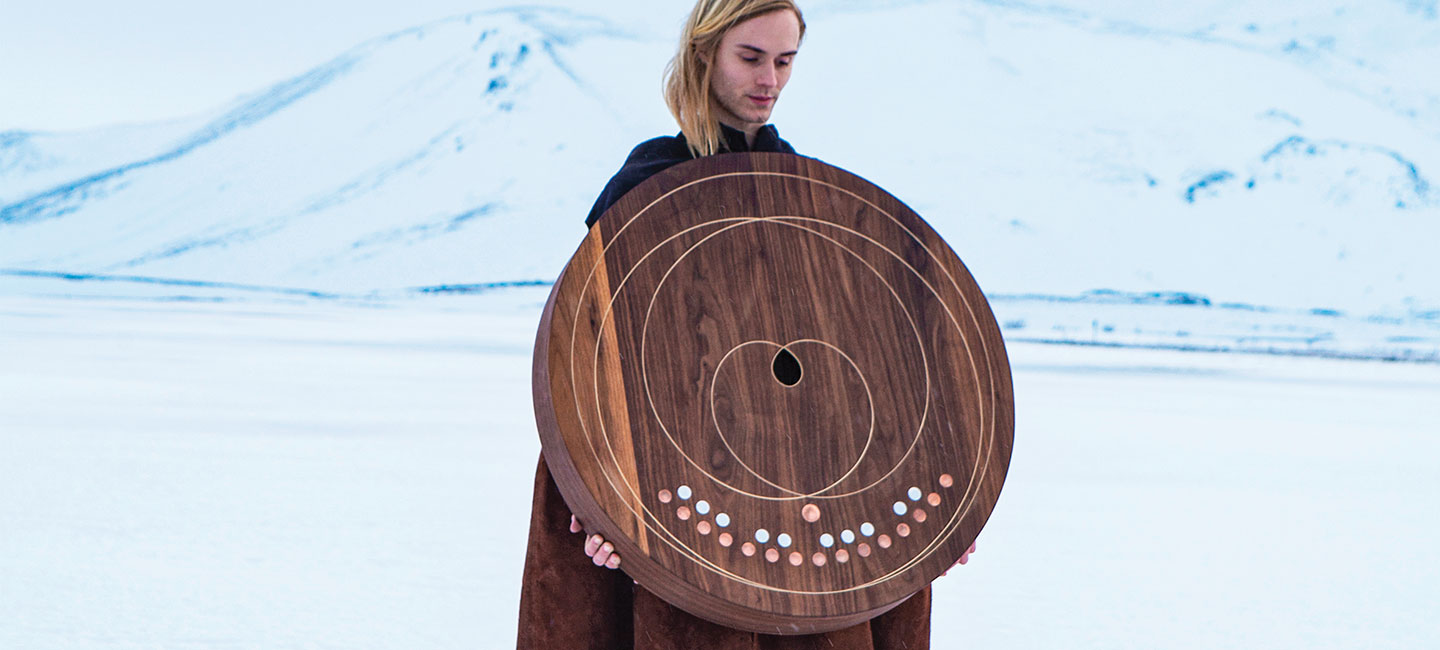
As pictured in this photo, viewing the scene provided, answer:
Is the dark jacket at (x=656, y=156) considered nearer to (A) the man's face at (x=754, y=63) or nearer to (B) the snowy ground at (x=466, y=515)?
(A) the man's face at (x=754, y=63)

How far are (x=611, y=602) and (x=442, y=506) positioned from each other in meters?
1.78

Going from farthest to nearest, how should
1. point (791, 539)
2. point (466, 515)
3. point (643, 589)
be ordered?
point (466, 515), point (643, 589), point (791, 539)

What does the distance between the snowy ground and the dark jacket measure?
110 cm

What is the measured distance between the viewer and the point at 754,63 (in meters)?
1.20

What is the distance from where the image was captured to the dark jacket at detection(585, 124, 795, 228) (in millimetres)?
1170

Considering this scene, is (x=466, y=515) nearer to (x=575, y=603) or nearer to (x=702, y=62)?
(x=575, y=603)

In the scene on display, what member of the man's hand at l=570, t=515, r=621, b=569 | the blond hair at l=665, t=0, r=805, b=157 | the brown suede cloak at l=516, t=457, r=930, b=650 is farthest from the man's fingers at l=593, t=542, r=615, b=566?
the blond hair at l=665, t=0, r=805, b=157

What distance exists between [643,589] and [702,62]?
1.71ft

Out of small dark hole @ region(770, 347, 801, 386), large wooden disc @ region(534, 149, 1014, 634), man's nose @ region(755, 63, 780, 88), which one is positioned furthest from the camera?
man's nose @ region(755, 63, 780, 88)

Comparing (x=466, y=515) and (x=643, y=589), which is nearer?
(x=643, y=589)

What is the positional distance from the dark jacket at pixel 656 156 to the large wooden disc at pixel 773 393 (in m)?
0.10

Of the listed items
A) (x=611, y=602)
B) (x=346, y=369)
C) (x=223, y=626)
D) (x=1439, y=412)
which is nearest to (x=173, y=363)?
(x=346, y=369)

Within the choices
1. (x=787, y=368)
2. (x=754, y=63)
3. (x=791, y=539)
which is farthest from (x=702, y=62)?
(x=791, y=539)

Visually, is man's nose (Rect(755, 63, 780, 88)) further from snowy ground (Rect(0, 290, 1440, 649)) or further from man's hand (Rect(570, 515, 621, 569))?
snowy ground (Rect(0, 290, 1440, 649))
